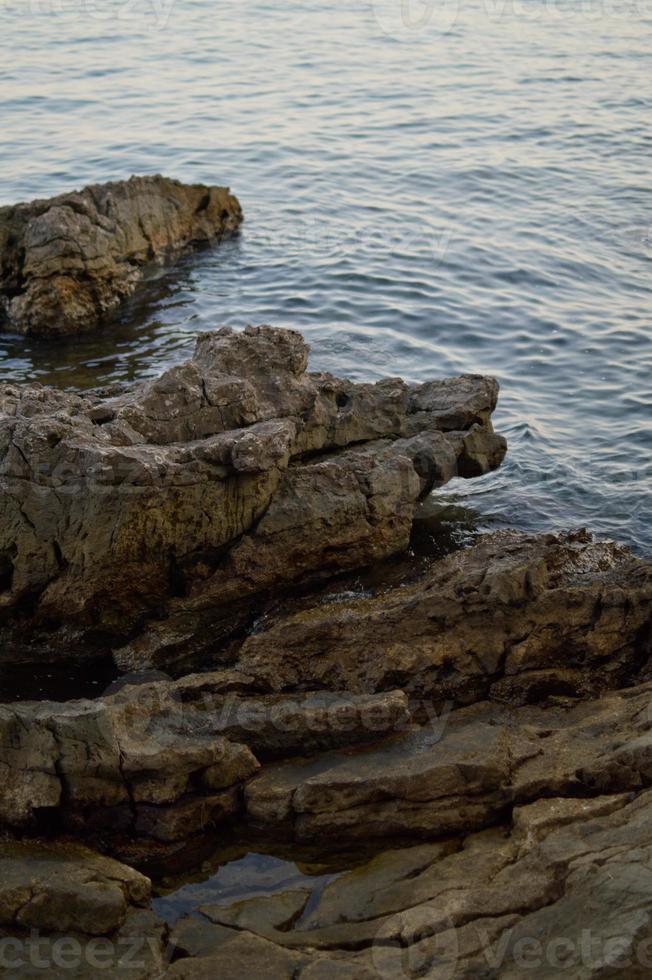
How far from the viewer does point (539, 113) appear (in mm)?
27859

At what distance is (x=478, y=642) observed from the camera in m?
7.90

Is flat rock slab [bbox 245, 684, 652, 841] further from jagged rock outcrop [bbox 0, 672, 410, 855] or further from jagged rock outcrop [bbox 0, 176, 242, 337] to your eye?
jagged rock outcrop [bbox 0, 176, 242, 337]

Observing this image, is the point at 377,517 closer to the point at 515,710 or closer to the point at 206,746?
the point at 515,710

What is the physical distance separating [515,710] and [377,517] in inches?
90.3

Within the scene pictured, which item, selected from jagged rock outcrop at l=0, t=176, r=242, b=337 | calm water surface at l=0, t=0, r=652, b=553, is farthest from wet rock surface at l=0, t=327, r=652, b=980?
jagged rock outcrop at l=0, t=176, r=242, b=337

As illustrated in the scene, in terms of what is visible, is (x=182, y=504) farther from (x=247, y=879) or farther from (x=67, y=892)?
(x=67, y=892)

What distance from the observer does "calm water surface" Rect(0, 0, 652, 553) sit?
14.6m

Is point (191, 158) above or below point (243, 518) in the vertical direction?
above

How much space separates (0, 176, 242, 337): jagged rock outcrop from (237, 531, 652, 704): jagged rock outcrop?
891cm

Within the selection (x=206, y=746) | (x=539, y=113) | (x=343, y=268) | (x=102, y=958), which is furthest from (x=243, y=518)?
(x=539, y=113)

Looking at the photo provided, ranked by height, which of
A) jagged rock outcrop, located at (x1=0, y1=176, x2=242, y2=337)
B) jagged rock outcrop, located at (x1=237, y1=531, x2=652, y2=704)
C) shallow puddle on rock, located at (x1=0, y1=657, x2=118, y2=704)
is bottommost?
shallow puddle on rock, located at (x1=0, y1=657, x2=118, y2=704)

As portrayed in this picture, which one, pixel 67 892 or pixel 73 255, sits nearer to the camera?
Result: pixel 67 892

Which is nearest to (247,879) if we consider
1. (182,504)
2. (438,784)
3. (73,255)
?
(438,784)

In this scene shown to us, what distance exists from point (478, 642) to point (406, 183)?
55.3 ft
